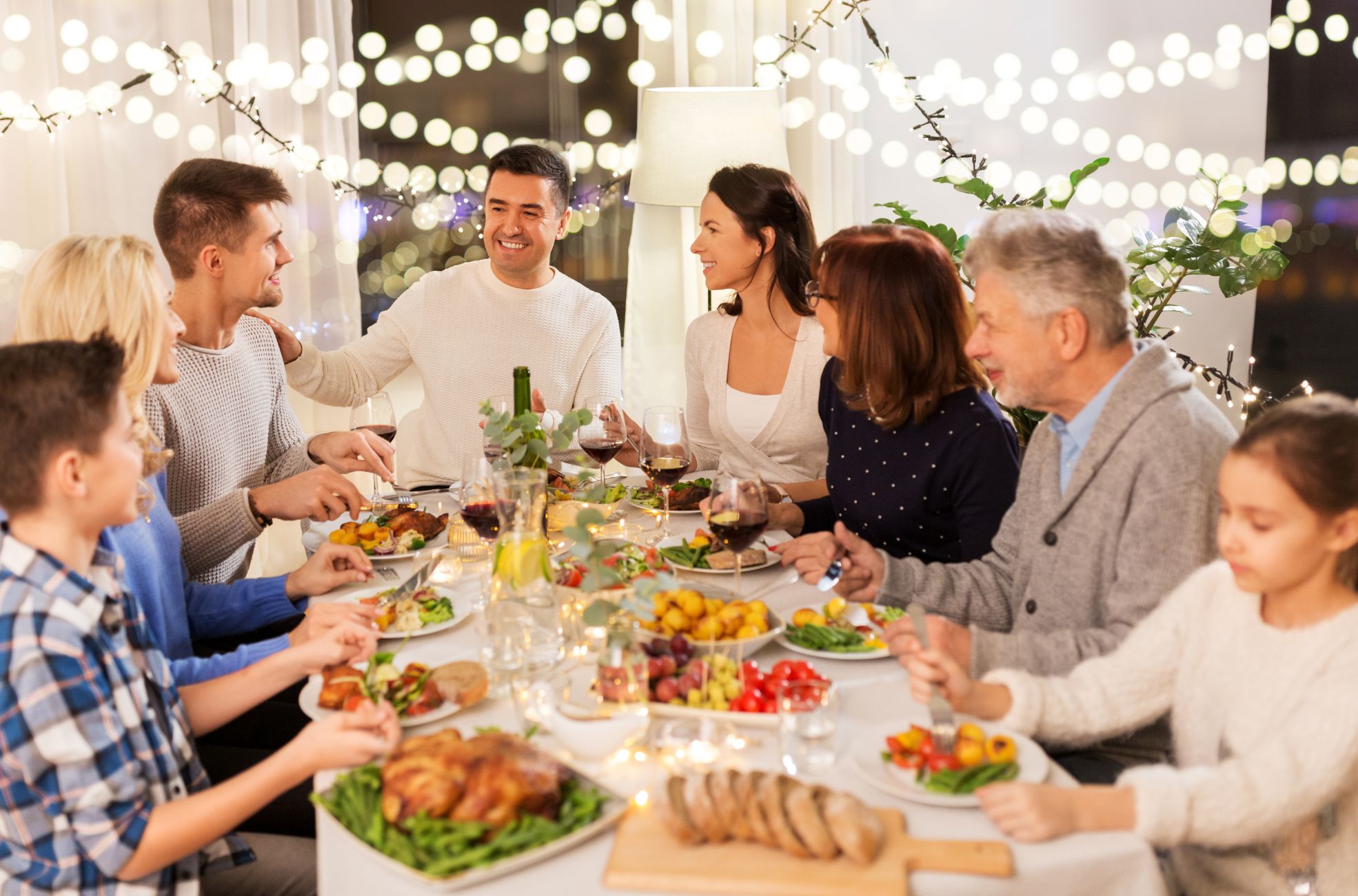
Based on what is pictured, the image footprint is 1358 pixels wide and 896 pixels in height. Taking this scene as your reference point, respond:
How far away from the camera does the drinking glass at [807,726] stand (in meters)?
1.23

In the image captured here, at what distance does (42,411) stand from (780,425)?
6.25ft

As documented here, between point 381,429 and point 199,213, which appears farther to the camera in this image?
point 199,213

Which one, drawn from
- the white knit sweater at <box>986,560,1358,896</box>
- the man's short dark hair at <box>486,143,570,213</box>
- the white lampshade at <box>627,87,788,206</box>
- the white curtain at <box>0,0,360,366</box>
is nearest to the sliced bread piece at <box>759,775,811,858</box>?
the white knit sweater at <box>986,560,1358,896</box>

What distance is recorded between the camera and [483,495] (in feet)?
6.15

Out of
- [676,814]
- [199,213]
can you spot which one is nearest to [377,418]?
[199,213]

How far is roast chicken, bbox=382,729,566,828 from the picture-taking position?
107 centimetres

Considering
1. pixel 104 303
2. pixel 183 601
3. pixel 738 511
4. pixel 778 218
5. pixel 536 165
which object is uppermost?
pixel 536 165

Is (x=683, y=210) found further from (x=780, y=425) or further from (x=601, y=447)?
(x=601, y=447)

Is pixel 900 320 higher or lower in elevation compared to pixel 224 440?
higher

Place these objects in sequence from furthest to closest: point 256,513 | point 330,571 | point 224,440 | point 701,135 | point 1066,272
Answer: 1. point 701,135
2. point 224,440
3. point 256,513
4. point 330,571
5. point 1066,272

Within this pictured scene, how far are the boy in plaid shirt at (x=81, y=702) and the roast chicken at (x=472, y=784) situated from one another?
5.5 inches

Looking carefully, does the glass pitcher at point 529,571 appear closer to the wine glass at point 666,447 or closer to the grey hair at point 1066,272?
the wine glass at point 666,447

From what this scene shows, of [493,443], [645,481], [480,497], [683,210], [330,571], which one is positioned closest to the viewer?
[480,497]

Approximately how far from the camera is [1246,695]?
1.32 metres
